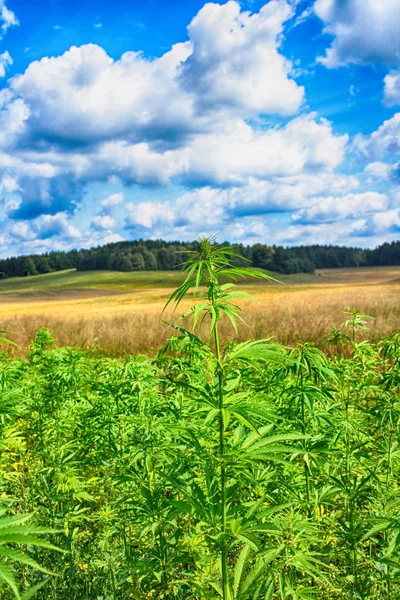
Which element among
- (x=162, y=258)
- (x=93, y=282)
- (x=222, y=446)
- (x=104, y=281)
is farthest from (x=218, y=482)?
(x=162, y=258)

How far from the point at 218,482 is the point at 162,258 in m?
110

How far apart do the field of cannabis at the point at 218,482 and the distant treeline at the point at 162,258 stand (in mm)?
95853

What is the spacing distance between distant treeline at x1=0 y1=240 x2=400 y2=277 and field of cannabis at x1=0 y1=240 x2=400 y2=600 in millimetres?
95853

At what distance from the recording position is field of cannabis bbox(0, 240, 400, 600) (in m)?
2.27

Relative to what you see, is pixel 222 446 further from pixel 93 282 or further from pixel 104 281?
pixel 93 282

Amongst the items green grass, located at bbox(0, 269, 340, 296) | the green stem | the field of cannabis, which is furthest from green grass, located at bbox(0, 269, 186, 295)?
the green stem

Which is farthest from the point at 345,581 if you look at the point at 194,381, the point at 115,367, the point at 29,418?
the point at 29,418

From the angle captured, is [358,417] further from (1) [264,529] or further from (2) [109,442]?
(2) [109,442]

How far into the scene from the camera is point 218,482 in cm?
266

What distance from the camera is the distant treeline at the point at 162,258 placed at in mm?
102875

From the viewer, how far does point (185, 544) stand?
325 centimetres

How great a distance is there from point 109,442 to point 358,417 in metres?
2.09

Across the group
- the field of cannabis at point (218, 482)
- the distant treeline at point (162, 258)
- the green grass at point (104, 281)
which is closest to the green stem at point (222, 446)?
the field of cannabis at point (218, 482)

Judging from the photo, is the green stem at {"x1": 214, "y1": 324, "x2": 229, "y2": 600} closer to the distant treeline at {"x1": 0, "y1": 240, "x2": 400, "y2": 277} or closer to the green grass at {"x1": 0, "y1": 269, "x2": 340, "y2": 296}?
the green grass at {"x1": 0, "y1": 269, "x2": 340, "y2": 296}
